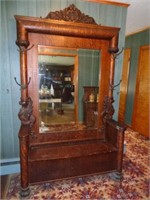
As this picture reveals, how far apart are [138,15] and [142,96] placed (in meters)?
1.63

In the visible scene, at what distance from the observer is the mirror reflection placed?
2.00m

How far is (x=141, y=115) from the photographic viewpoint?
3.54 meters

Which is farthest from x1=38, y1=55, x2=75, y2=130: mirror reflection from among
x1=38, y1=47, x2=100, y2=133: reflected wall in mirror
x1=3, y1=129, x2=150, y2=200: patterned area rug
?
x1=3, y1=129, x2=150, y2=200: patterned area rug

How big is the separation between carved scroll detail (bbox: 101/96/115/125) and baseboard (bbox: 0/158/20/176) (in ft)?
4.34

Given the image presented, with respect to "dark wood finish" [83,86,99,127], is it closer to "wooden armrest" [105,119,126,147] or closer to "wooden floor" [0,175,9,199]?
"wooden armrest" [105,119,126,147]

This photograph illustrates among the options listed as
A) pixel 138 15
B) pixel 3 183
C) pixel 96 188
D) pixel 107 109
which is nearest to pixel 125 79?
pixel 138 15

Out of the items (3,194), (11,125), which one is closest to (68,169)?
(3,194)

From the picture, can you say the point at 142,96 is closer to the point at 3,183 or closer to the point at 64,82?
the point at 64,82

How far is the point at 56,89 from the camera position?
2.09 meters

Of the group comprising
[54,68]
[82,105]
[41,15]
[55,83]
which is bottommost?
[82,105]

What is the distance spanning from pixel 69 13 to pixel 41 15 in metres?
0.35

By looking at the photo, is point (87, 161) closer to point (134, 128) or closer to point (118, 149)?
point (118, 149)

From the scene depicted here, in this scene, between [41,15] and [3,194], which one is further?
[41,15]

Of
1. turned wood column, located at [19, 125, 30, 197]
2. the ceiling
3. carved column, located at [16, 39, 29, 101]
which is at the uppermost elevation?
the ceiling
